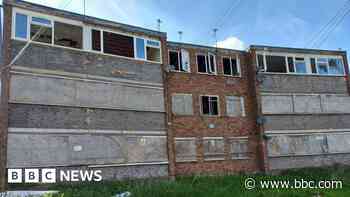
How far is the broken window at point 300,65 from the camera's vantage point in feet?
76.7

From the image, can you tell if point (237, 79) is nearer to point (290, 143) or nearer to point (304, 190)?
point (290, 143)

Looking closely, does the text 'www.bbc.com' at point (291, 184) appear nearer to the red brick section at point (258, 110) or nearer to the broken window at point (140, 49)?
the red brick section at point (258, 110)

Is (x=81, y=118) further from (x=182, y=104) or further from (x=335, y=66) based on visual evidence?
(x=335, y=66)

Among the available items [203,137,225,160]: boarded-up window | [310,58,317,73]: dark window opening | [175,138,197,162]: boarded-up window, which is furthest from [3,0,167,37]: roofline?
[310,58,317,73]: dark window opening

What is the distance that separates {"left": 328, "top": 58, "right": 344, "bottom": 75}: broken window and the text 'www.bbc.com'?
31.6 feet

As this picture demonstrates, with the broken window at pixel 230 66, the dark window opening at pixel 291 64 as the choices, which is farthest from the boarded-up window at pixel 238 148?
the dark window opening at pixel 291 64

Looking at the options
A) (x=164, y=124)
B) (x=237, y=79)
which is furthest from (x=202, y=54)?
(x=164, y=124)

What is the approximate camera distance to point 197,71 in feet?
69.4

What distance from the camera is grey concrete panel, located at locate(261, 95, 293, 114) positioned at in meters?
21.8

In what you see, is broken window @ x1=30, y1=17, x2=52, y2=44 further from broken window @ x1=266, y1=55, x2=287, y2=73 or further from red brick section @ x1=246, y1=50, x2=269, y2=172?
broken window @ x1=266, y1=55, x2=287, y2=73

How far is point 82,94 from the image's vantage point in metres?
15.9

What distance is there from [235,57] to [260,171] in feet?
25.3

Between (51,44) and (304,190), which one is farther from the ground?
(51,44)

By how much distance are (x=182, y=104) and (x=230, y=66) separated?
4770 millimetres
